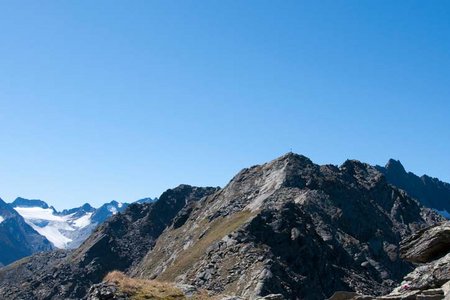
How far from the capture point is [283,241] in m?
103

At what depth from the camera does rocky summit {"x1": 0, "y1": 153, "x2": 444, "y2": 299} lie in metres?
90.2

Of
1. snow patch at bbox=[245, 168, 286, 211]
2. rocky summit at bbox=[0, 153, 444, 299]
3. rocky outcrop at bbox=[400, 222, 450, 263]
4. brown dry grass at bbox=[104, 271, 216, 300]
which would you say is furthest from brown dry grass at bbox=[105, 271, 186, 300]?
snow patch at bbox=[245, 168, 286, 211]

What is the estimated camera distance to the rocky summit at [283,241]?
296 ft

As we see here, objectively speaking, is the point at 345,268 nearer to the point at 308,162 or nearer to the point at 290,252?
the point at 290,252

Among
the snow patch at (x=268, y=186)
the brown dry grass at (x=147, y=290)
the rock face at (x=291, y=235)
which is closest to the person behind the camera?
the brown dry grass at (x=147, y=290)

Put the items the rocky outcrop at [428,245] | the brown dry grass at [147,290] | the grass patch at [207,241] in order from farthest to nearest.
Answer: the grass patch at [207,241] < the brown dry grass at [147,290] < the rocky outcrop at [428,245]

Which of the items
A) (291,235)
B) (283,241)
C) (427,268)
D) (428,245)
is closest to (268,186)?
(291,235)

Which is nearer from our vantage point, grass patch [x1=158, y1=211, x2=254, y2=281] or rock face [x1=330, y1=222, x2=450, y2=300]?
rock face [x1=330, y1=222, x2=450, y2=300]

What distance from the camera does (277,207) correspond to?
117m

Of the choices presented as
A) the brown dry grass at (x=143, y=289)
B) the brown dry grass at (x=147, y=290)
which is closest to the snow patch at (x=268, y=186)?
the brown dry grass at (x=147, y=290)

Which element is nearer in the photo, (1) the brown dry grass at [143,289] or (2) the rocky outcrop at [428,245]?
(2) the rocky outcrop at [428,245]

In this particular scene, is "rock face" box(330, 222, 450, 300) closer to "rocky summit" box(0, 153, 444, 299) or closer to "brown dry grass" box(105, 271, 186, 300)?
"brown dry grass" box(105, 271, 186, 300)

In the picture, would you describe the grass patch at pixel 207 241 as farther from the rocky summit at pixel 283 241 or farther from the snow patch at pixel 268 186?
the snow patch at pixel 268 186

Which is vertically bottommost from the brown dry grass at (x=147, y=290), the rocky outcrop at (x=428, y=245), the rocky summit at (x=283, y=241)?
the brown dry grass at (x=147, y=290)
